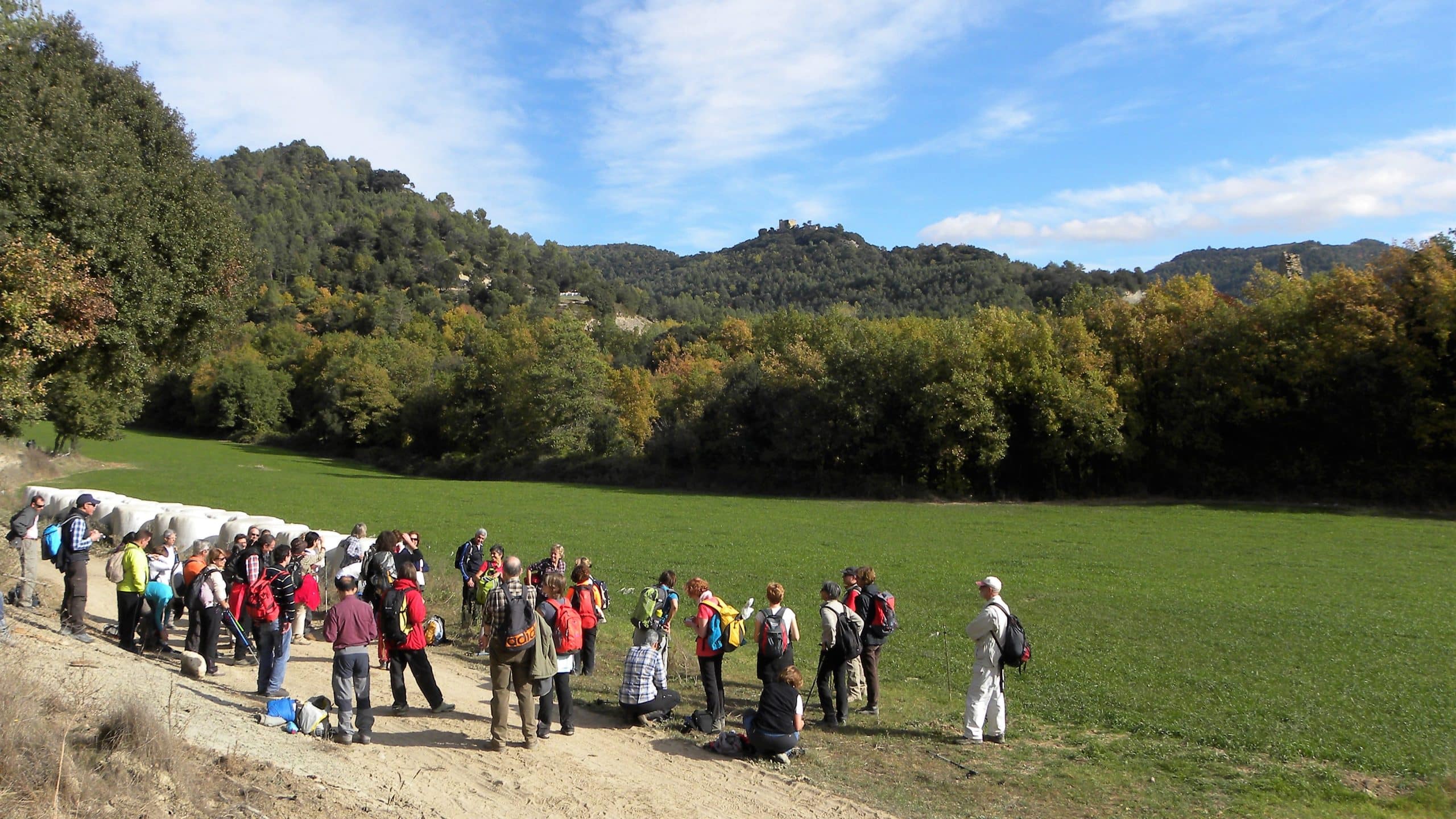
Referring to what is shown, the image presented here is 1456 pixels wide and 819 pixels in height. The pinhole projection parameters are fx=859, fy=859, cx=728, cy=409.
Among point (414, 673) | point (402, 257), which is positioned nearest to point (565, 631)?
point (414, 673)

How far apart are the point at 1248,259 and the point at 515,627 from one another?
606ft

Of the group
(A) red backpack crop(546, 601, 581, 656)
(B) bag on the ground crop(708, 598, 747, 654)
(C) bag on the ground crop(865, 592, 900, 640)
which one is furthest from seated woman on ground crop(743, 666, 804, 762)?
(A) red backpack crop(546, 601, 581, 656)

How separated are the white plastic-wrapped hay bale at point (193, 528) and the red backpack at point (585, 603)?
1417 centimetres

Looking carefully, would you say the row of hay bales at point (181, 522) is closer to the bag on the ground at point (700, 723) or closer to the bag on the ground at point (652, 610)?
the bag on the ground at point (652, 610)

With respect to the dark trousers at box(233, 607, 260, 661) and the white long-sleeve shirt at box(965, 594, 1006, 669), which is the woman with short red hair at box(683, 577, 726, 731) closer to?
the white long-sleeve shirt at box(965, 594, 1006, 669)

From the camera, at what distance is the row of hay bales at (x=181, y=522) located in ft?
65.3

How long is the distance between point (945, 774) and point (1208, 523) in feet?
103

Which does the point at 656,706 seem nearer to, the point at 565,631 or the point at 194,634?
the point at 565,631

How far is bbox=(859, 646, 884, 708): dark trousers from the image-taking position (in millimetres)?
11391

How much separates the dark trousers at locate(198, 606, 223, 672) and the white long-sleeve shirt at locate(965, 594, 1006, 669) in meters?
9.94

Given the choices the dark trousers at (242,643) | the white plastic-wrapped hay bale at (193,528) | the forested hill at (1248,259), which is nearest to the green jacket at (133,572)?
the dark trousers at (242,643)

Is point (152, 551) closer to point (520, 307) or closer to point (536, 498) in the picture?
point (536, 498)

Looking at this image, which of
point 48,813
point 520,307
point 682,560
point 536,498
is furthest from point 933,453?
point 520,307

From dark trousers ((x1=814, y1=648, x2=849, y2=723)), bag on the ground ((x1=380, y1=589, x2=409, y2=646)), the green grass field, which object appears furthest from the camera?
the green grass field
